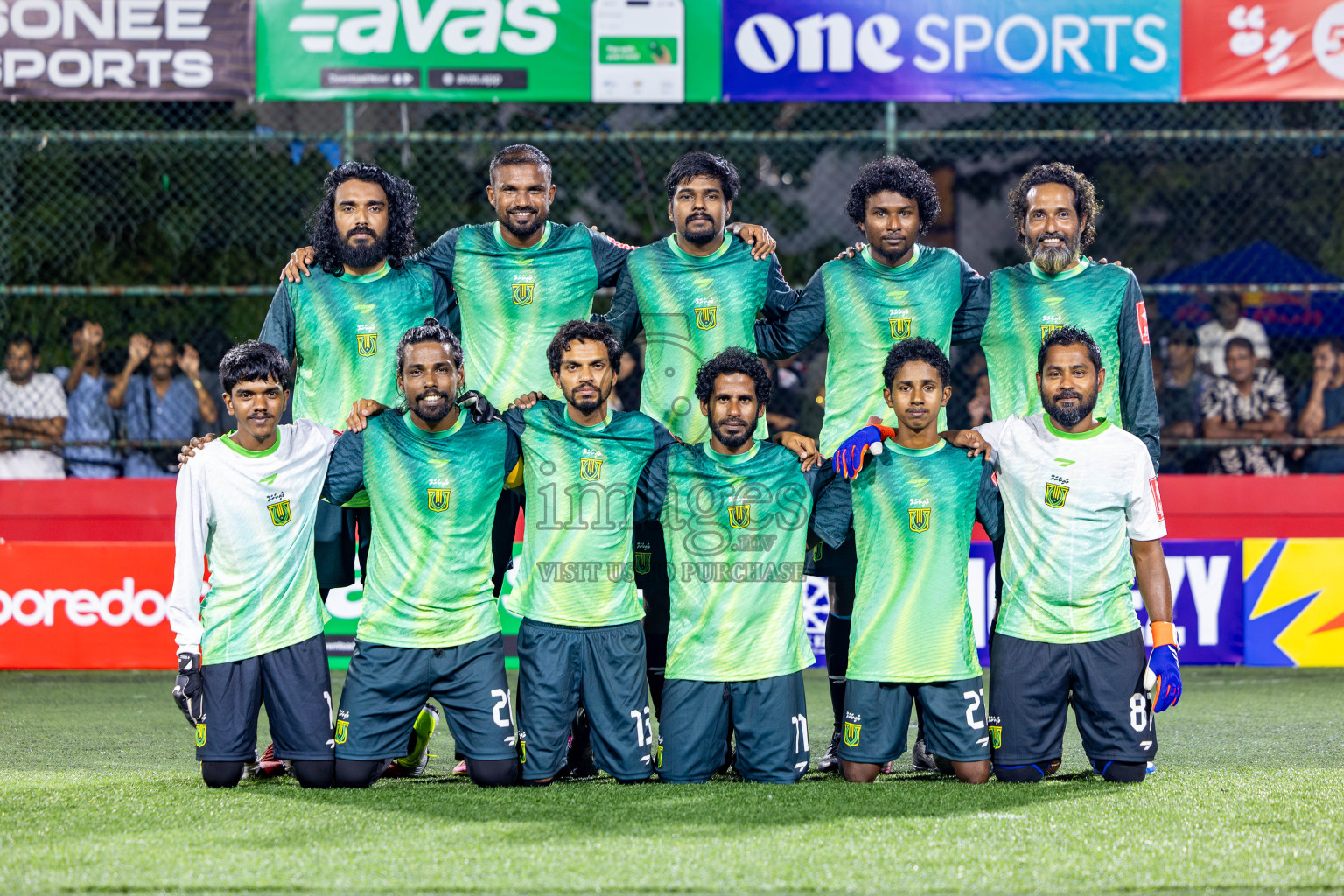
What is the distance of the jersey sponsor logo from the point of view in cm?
523

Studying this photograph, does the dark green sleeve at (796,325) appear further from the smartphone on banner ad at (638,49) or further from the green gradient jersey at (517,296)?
the smartphone on banner ad at (638,49)

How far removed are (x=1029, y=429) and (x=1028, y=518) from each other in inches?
12.4

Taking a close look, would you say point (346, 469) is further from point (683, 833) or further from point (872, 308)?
point (872, 308)

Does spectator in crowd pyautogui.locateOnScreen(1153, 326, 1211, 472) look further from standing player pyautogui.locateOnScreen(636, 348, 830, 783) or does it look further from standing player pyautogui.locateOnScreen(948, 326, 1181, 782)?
standing player pyautogui.locateOnScreen(636, 348, 830, 783)

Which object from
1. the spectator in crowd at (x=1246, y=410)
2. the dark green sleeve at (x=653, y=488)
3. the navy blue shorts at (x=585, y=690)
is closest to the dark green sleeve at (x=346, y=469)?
the navy blue shorts at (x=585, y=690)

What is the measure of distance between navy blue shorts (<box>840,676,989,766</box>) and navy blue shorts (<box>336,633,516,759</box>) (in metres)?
1.19

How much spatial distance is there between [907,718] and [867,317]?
1451mm

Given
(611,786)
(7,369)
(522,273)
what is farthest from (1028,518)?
(7,369)

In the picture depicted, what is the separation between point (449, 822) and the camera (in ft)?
15.0

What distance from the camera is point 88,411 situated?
31.2 ft

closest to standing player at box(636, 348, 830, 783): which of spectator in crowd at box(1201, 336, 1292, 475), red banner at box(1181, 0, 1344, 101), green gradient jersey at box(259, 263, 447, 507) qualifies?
green gradient jersey at box(259, 263, 447, 507)

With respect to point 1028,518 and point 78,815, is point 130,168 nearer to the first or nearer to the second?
point 78,815

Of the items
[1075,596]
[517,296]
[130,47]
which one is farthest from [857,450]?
[130,47]

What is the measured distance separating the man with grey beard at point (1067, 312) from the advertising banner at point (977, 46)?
144 inches
